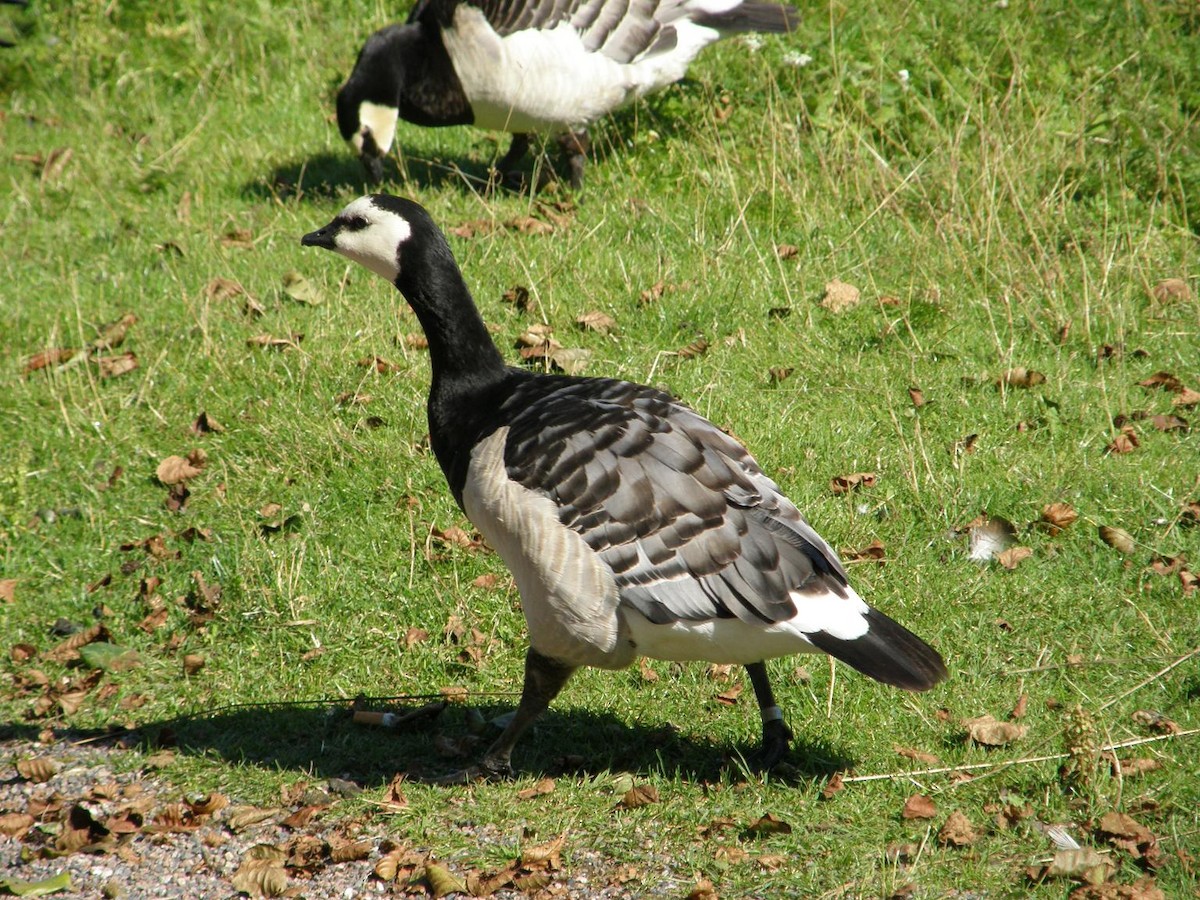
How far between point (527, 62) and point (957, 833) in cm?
585

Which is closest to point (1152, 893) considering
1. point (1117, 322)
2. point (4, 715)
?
point (1117, 322)

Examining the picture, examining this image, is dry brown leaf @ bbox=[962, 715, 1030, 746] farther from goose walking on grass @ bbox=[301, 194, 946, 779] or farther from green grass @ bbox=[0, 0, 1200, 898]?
goose walking on grass @ bbox=[301, 194, 946, 779]

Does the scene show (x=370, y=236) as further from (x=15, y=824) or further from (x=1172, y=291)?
(x=1172, y=291)

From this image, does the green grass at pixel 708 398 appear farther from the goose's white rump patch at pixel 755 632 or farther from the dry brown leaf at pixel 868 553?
the goose's white rump patch at pixel 755 632

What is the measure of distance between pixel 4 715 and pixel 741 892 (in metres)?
3.09

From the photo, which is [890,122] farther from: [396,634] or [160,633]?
[160,633]

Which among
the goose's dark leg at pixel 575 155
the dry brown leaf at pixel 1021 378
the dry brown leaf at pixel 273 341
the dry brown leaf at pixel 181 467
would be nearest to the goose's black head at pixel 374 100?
the goose's dark leg at pixel 575 155

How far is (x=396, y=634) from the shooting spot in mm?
5113

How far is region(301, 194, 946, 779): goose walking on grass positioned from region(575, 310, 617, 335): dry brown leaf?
233cm

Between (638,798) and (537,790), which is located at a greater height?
(638,798)

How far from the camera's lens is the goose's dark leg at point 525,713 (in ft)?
13.7

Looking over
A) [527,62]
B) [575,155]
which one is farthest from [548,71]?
[575,155]

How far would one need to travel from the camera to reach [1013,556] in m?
5.13

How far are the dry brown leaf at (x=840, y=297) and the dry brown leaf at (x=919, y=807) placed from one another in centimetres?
342
